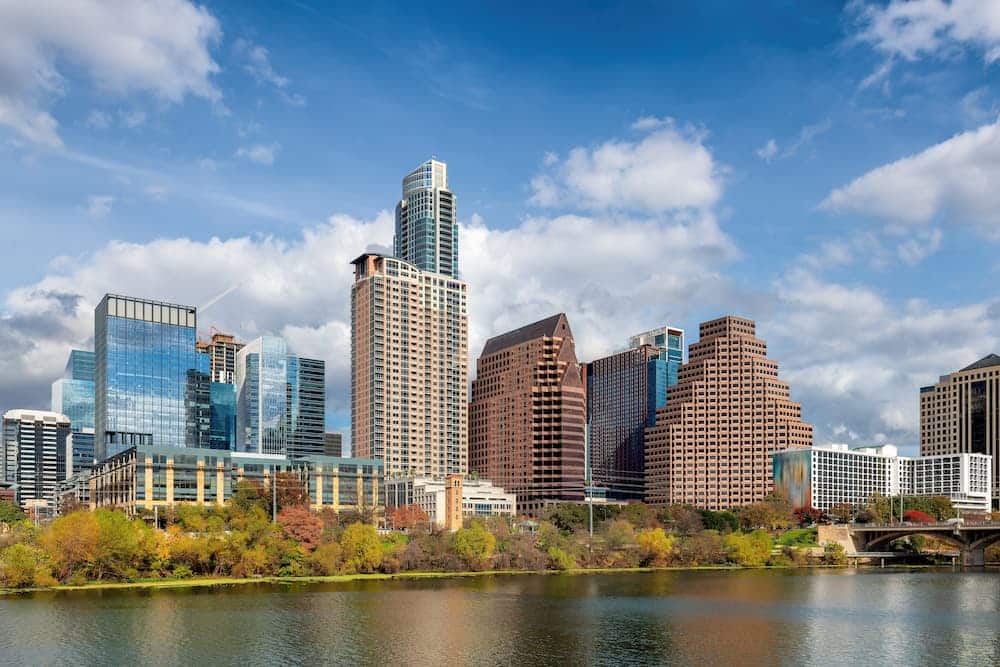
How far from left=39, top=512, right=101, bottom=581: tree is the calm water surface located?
11.3 m

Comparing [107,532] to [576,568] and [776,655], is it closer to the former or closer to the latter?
[576,568]

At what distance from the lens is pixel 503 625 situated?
10888 centimetres

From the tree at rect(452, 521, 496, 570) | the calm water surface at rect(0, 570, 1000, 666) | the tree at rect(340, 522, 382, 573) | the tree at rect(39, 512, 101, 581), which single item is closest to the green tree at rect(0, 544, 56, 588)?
the tree at rect(39, 512, 101, 581)

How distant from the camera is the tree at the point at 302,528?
172 metres

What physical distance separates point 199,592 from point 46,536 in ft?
90.9

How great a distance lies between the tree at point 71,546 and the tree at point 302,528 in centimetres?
3303

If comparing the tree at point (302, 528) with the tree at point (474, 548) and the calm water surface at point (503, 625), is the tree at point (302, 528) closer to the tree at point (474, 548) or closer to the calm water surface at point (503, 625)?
the calm water surface at point (503, 625)

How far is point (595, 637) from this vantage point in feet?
335

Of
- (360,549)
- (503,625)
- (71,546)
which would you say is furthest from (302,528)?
(503,625)

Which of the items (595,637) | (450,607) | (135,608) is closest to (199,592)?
(135,608)

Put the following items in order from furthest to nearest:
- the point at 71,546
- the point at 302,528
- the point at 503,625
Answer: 1. the point at 302,528
2. the point at 71,546
3. the point at 503,625

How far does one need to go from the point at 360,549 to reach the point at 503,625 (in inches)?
2726

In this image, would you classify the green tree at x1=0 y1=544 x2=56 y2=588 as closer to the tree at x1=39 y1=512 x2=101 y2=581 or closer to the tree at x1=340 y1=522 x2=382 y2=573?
the tree at x1=39 y1=512 x2=101 y2=581

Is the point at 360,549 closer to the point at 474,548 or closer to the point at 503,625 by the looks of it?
the point at 474,548
